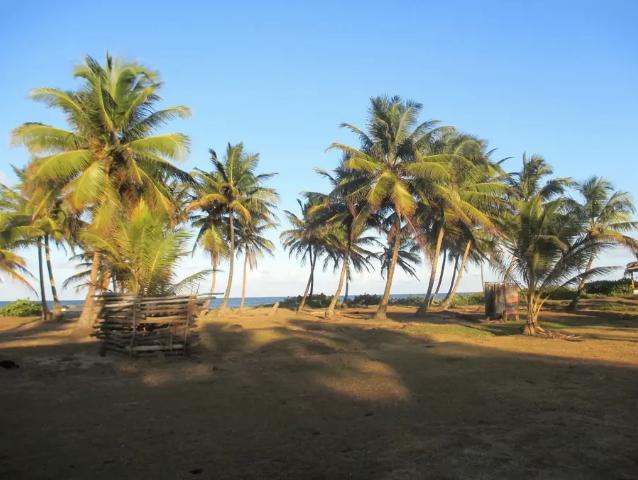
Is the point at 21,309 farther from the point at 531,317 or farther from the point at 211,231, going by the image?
the point at 531,317

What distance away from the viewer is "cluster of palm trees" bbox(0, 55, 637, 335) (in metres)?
15.8

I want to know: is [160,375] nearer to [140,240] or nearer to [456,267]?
[140,240]

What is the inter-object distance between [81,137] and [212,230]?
44.1 feet

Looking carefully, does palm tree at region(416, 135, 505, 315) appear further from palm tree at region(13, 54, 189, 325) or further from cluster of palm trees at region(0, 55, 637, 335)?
palm tree at region(13, 54, 189, 325)

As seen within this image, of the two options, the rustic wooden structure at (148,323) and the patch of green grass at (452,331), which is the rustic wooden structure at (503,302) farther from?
the rustic wooden structure at (148,323)

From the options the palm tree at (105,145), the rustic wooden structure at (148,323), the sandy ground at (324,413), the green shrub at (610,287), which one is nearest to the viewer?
the sandy ground at (324,413)

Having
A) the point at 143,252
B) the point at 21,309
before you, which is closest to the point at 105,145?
the point at 143,252

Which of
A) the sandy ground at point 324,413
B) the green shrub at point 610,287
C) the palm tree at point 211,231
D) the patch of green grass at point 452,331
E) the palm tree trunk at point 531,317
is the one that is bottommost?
the sandy ground at point 324,413

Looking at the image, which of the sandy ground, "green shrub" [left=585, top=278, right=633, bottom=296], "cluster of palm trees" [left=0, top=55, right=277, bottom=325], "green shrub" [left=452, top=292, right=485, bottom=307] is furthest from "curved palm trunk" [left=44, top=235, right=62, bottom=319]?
"green shrub" [left=585, top=278, right=633, bottom=296]

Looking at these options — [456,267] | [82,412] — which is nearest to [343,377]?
[82,412]

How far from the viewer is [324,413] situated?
6977mm

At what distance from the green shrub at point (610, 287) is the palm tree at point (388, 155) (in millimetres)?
20548

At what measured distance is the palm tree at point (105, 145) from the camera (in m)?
16.1

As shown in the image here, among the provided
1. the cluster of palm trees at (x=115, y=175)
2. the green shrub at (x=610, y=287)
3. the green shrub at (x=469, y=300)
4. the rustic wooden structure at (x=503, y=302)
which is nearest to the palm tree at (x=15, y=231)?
the cluster of palm trees at (x=115, y=175)
